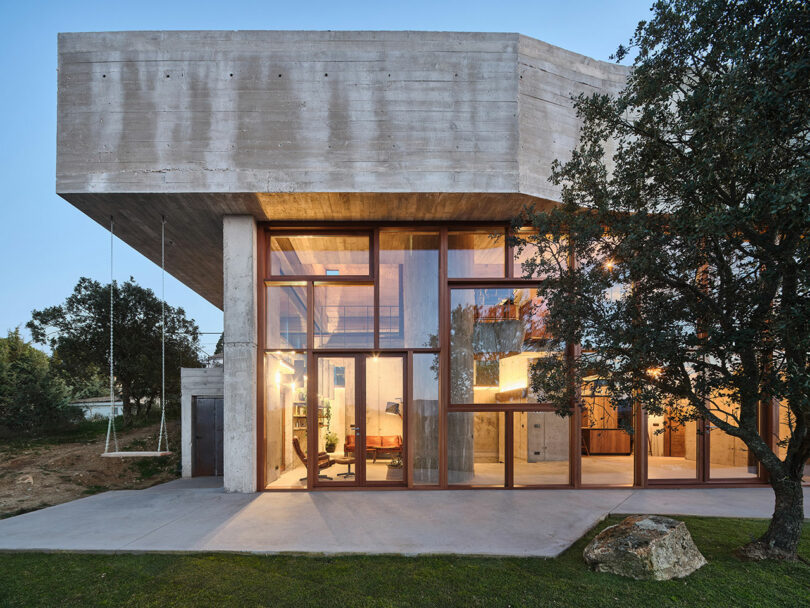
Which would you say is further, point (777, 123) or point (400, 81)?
point (400, 81)

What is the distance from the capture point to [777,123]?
3994 millimetres

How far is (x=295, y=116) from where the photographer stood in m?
7.68

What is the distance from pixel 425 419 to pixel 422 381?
76cm

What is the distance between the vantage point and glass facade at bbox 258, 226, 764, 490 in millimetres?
8695

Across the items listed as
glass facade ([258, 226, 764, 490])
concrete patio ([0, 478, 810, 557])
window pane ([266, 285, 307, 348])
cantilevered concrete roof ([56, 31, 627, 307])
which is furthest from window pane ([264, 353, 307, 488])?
cantilevered concrete roof ([56, 31, 627, 307])

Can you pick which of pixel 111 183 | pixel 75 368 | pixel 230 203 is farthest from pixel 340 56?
pixel 75 368

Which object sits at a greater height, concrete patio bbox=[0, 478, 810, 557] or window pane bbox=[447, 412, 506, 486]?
window pane bbox=[447, 412, 506, 486]

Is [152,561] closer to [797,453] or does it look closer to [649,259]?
[649,259]

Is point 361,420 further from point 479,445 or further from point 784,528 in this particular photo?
point 784,528

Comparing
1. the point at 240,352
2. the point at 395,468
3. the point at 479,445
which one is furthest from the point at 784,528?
the point at 240,352

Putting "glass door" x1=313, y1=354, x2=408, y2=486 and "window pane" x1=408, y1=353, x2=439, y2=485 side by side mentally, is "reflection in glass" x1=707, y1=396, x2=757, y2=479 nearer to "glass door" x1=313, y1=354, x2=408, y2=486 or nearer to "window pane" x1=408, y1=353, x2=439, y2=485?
"window pane" x1=408, y1=353, x2=439, y2=485

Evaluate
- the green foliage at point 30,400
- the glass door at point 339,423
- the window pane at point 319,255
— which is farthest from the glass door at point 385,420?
the green foliage at point 30,400

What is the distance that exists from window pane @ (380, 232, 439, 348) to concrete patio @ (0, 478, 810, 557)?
303 cm

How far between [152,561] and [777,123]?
812cm
